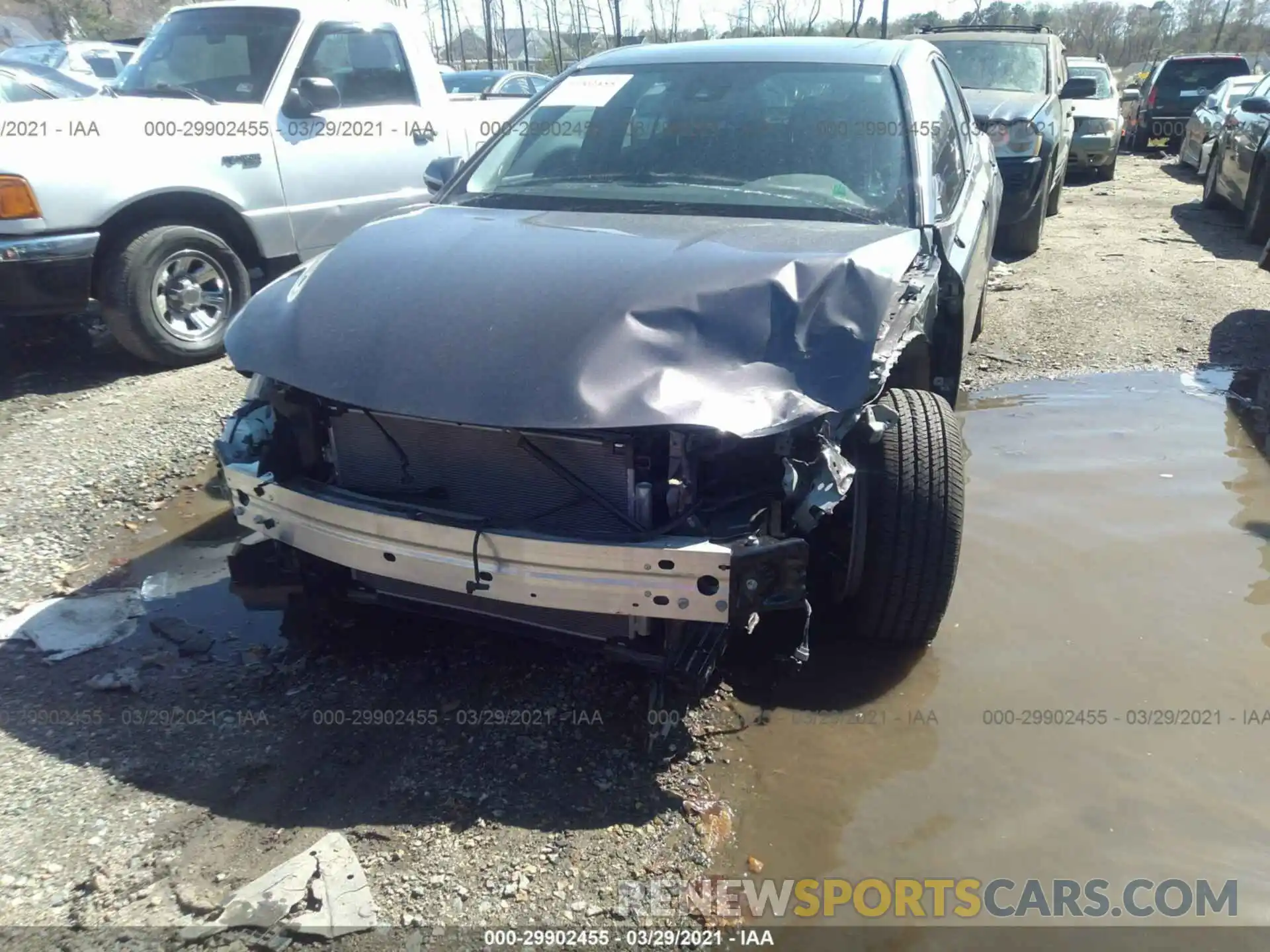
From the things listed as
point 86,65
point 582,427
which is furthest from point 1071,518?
point 86,65

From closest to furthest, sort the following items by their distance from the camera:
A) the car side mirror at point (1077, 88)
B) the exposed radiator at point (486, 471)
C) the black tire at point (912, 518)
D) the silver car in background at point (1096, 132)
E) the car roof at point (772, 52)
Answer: the exposed radiator at point (486, 471) → the black tire at point (912, 518) → the car roof at point (772, 52) → the car side mirror at point (1077, 88) → the silver car in background at point (1096, 132)

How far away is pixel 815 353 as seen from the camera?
8.31 ft

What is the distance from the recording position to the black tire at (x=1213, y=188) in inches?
388

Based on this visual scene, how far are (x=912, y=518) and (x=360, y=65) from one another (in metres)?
5.37

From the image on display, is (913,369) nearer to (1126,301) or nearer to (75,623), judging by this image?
(75,623)

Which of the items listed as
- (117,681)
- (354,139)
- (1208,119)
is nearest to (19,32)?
(354,139)

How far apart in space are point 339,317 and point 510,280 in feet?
1.66

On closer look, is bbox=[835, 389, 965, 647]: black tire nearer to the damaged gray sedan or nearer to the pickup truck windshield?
the damaged gray sedan

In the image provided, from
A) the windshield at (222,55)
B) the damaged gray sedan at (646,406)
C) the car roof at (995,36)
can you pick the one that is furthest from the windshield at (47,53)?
the damaged gray sedan at (646,406)

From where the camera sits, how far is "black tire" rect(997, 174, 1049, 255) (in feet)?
26.0

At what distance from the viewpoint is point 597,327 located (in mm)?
2531

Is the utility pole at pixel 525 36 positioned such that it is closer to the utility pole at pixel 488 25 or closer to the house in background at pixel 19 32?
the utility pole at pixel 488 25

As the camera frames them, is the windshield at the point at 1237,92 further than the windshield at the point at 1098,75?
No

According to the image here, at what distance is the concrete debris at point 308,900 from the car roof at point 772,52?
3.21 metres
